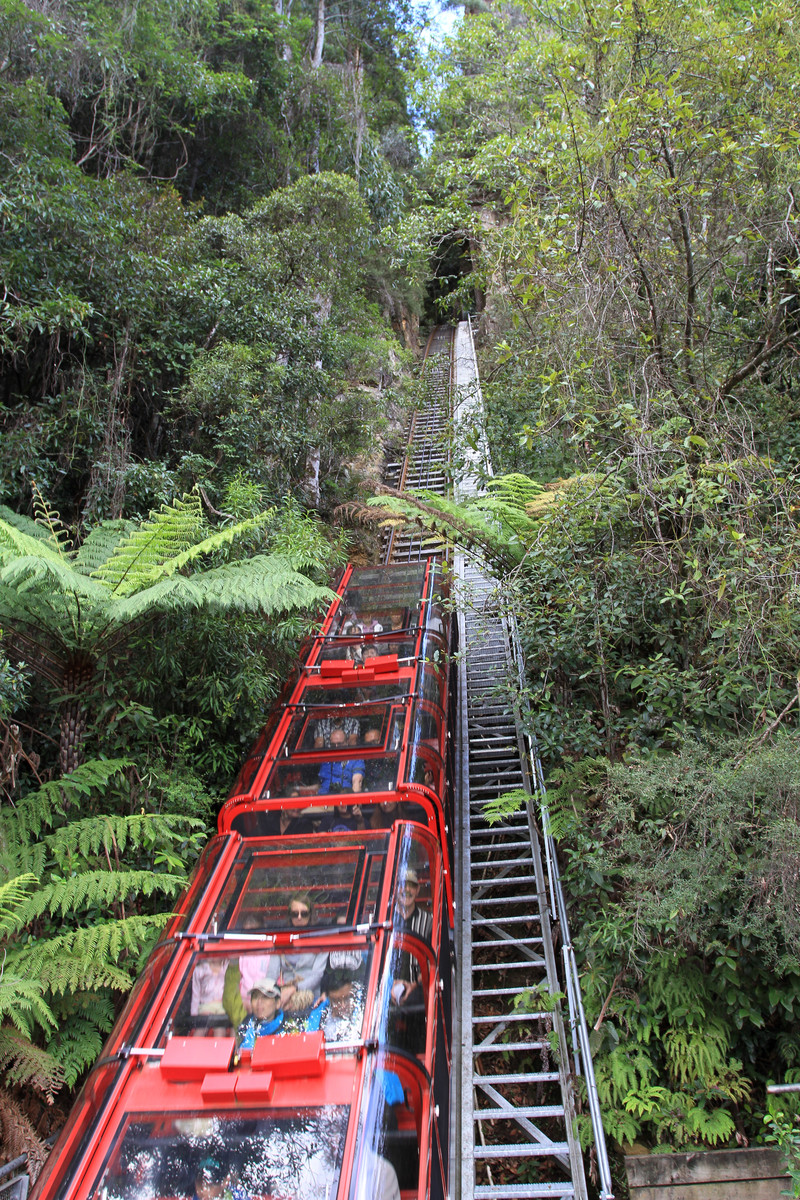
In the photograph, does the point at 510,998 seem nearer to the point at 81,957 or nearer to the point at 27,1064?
the point at 81,957

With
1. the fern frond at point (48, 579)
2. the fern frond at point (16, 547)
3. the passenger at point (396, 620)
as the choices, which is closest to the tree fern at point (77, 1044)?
the fern frond at point (48, 579)

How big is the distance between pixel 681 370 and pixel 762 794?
379cm

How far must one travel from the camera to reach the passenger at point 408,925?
2971mm

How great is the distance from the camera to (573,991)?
4594 millimetres

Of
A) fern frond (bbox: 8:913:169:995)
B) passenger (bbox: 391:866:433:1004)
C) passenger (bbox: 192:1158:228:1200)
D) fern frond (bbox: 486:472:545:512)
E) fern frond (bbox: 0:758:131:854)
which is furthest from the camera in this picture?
fern frond (bbox: 486:472:545:512)

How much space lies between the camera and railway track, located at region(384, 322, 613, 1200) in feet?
13.5

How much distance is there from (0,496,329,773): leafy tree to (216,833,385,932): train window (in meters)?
1.61

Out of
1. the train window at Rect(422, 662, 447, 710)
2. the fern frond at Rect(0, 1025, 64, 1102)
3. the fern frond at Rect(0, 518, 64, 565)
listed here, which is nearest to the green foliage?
the fern frond at Rect(0, 1025, 64, 1102)

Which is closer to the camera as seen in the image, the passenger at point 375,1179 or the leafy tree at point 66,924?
the passenger at point 375,1179

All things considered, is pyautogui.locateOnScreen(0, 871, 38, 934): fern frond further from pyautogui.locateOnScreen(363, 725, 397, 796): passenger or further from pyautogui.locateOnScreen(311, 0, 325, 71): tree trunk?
pyautogui.locateOnScreen(311, 0, 325, 71): tree trunk

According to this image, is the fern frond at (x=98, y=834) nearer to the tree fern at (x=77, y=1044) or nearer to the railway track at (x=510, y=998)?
the tree fern at (x=77, y=1044)

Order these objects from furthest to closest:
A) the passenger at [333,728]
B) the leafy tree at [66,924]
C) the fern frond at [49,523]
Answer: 1. the fern frond at [49,523]
2. the passenger at [333,728]
3. the leafy tree at [66,924]

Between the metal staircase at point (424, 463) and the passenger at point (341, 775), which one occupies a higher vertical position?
the metal staircase at point (424, 463)

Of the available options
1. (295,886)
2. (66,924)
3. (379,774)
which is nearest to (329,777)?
(379,774)
